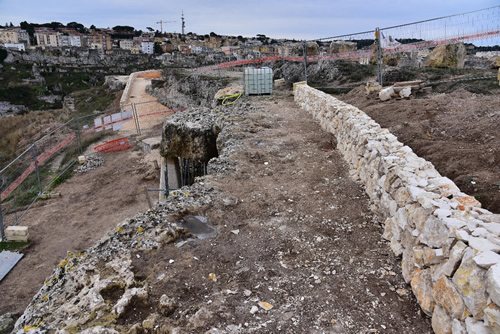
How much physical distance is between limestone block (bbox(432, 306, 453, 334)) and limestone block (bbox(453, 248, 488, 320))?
333 millimetres

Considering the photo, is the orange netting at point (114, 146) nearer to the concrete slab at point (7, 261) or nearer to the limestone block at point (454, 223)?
the concrete slab at point (7, 261)

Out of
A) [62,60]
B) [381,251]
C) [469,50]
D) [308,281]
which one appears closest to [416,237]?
[381,251]

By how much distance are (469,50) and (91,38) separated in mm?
134616

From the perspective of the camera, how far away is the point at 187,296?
390 centimetres

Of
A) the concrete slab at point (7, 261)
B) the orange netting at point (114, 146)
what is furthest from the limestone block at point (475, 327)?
the orange netting at point (114, 146)

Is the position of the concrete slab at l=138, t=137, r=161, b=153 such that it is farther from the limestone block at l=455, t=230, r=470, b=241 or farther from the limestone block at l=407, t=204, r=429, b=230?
the limestone block at l=455, t=230, r=470, b=241

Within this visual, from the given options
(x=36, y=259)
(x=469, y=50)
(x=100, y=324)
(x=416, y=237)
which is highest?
(x=469, y=50)

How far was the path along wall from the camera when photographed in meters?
2.59

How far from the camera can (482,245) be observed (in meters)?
2.79

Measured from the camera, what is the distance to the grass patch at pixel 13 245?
1005cm

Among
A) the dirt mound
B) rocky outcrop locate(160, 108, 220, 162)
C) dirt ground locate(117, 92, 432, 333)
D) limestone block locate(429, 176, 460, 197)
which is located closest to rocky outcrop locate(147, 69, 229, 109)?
the dirt mound

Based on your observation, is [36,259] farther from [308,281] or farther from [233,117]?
[308,281]

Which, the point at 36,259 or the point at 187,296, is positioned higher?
the point at 187,296

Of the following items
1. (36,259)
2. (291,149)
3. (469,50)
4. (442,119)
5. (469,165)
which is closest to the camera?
(469,165)
